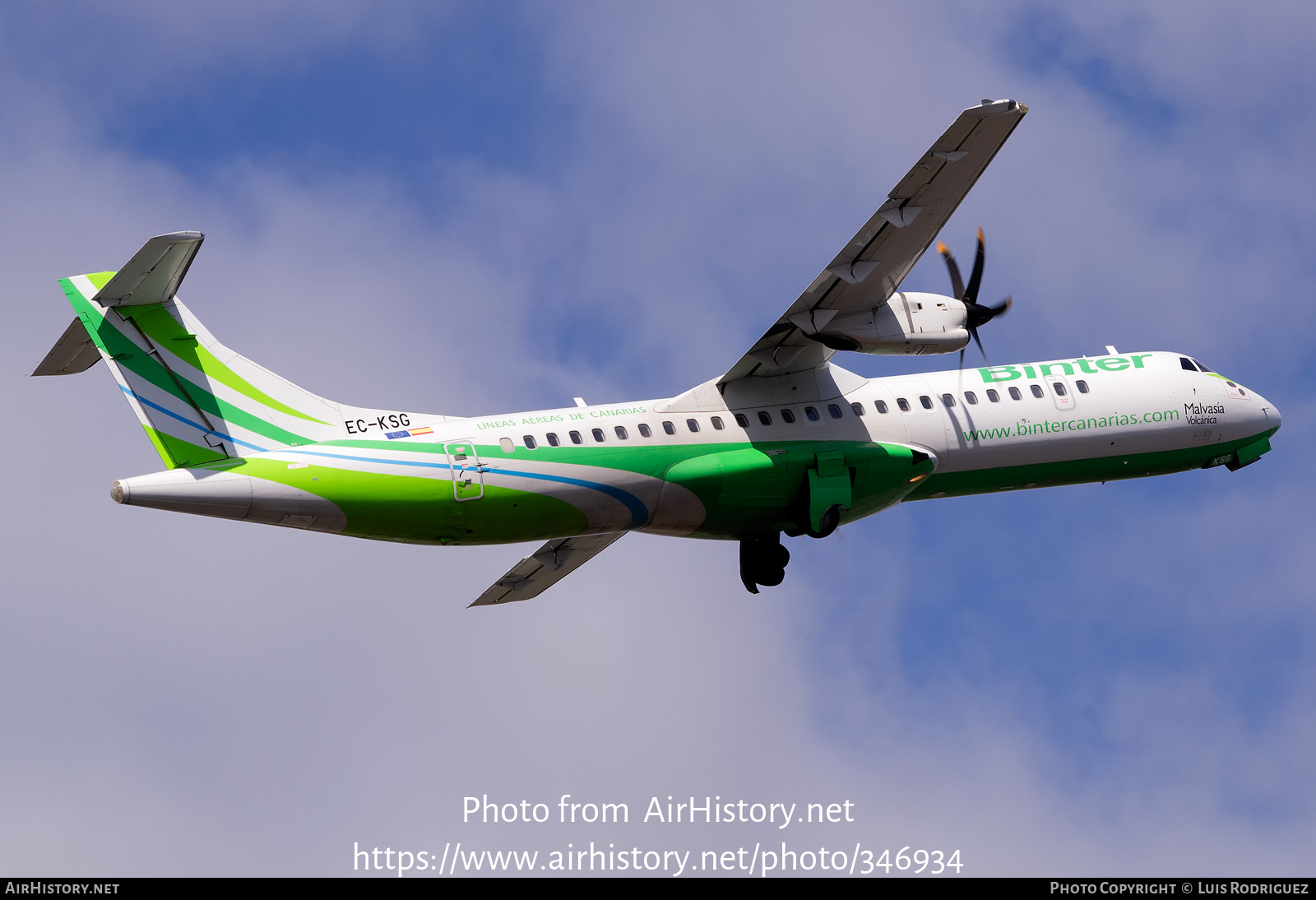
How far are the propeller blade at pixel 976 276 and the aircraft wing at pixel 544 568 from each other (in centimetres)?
850

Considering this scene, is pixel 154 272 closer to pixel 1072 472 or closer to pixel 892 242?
pixel 892 242

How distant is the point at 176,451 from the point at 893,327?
1276 centimetres

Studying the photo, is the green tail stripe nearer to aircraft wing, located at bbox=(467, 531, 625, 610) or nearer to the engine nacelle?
aircraft wing, located at bbox=(467, 531, 625, 610)

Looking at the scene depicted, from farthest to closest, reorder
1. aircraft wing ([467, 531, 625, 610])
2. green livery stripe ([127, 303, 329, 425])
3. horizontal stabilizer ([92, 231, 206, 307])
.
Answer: aircraft wing ([467, 531, 625, 610])
green livery stripe ([127, 303, 329, 425])
horizontal stabilizer ([92, 231, 206, 307])

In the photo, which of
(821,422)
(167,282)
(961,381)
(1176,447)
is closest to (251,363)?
(167,282)

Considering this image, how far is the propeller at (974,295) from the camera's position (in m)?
34.0

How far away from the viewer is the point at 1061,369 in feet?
119

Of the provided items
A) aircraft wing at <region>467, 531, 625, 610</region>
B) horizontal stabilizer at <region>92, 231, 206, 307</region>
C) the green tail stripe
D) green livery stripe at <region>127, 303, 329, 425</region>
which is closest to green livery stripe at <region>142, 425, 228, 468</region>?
the green tail stripe

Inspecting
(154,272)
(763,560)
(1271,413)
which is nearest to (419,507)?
(154,272)

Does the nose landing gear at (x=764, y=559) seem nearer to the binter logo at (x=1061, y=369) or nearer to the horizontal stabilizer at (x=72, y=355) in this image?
the binter logo at (x=1061, y=369)

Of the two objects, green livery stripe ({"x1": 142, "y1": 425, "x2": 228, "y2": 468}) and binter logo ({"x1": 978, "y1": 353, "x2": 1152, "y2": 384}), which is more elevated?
binter logo ({"x1": 978, "y1": 353, "x2": 1152, "y2": 384})

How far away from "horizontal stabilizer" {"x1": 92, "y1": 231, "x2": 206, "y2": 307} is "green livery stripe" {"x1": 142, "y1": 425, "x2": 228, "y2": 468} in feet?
6.91

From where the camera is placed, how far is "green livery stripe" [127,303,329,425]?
97.2ft
